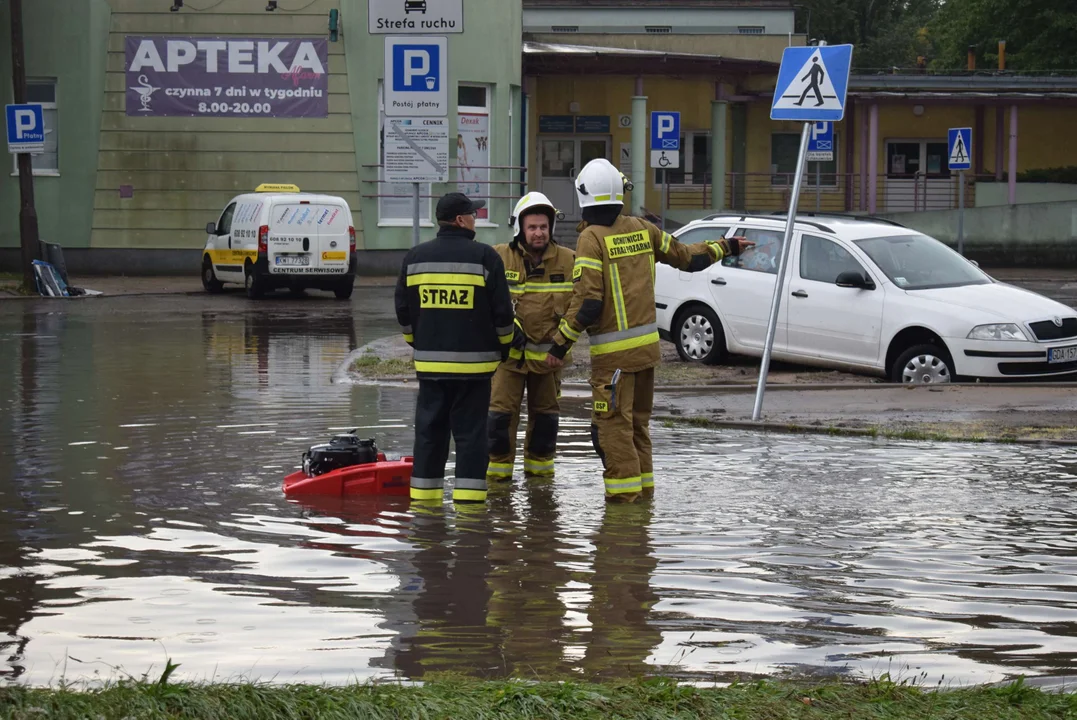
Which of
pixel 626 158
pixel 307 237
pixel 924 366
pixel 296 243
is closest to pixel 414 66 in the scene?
pixel 924 366

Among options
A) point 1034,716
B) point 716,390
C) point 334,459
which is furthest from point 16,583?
point 716,390

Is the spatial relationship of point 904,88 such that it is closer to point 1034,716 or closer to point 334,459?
point 334,459

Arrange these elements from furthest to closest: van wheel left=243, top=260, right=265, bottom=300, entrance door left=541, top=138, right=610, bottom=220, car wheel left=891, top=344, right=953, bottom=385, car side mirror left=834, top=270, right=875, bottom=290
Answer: entrance door left=541, top=138, right=610, bottom=220
van wheel left=243, top=260, right=265, bottom=300
car side mirror left=834, top=270, right=875, bottom=290
car wheel left=891, top=344, right=953, bottom=385

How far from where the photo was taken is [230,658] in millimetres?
5414

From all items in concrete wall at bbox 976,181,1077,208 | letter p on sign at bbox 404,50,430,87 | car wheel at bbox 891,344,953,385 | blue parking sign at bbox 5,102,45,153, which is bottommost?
car wheel at bbox 891,344,953,385

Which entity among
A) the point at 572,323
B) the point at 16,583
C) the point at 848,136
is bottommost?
the point at 16,583

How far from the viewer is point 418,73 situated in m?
13.5

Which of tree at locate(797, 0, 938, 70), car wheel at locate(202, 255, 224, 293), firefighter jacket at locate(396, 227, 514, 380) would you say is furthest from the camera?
tree at locate(797, 0, 938, 70)

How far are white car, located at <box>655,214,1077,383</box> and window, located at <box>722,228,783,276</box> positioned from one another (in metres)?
0.01

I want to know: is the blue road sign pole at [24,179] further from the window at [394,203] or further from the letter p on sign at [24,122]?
the window at [394,203]

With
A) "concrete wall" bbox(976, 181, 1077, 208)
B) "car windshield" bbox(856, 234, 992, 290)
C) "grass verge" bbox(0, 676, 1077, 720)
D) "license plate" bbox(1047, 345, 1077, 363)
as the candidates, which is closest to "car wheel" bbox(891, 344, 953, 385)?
"car windshield" bbox(856, 234, 992, 290)

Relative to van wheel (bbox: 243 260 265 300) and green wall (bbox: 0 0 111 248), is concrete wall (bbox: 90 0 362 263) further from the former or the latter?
van wheel (bbox: 243 260 265 300)

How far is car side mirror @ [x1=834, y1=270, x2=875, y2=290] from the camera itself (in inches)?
567

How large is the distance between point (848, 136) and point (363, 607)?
40862 millimetres
